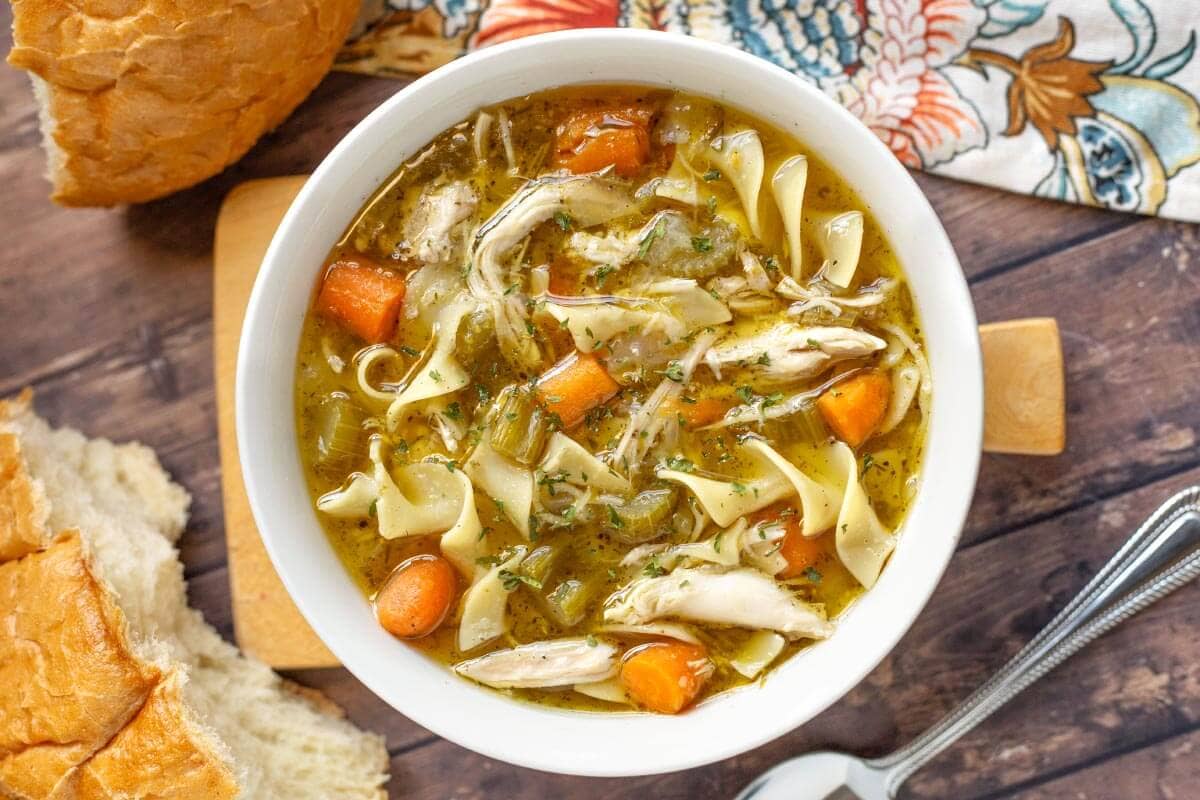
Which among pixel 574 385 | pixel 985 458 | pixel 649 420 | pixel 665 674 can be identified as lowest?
pixel 665 674

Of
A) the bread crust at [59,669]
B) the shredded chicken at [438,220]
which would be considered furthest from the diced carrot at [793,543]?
the bread crust at [59,669]

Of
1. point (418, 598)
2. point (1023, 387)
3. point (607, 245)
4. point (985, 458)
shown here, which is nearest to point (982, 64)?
point (1023, 387)

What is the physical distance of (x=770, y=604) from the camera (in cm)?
354

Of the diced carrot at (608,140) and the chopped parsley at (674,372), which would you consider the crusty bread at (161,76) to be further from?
the chopped parsley at (674,372)

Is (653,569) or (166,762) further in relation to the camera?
(166,762)

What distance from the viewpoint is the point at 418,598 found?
3574 mm

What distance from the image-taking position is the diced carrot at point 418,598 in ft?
11.7

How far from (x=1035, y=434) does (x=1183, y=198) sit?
1.05 m

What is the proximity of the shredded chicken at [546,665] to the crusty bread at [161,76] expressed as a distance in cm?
204

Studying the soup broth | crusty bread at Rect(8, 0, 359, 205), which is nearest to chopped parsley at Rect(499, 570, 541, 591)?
the soup broth

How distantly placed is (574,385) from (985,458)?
1643 millimetres

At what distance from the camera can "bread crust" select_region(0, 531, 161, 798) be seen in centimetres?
375

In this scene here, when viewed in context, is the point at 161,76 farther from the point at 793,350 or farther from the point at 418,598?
the point at 793,350

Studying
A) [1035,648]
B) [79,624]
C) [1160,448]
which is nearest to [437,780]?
[79,624]
